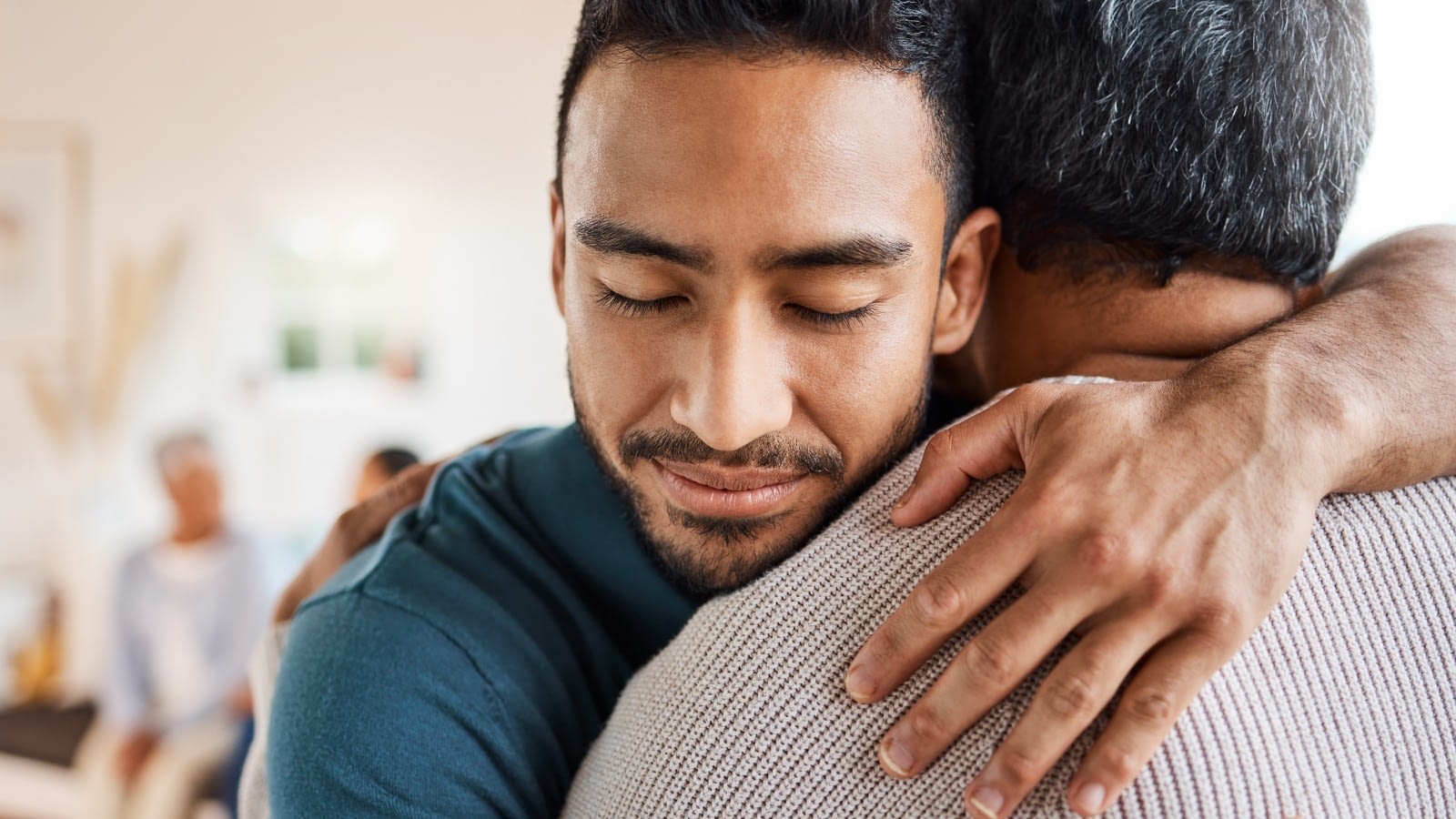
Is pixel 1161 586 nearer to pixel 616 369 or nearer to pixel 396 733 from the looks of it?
pixel 616 369

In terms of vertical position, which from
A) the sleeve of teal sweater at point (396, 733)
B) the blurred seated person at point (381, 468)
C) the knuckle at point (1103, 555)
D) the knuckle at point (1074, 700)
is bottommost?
the blurred seated person at point (381, 468)

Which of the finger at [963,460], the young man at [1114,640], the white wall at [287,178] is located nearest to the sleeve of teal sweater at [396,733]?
the young man at [1114,640]

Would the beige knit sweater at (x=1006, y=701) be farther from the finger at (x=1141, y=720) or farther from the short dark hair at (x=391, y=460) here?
the short dark hair at (x=391, y=460)

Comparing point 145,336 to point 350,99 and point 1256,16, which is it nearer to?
point 350,99

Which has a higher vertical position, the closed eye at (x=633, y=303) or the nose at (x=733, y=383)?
the closed eye at (x=633, y=303)

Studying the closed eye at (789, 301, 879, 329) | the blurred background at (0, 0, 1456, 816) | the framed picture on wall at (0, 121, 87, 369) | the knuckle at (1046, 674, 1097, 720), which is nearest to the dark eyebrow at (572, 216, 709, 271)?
the closed eye at (789, 301, 879, 329)

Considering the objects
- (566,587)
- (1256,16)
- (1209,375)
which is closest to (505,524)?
(566,587)

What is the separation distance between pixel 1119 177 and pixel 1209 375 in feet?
0.84

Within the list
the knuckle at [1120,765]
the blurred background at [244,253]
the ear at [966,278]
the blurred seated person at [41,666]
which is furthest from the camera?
the blurred background at [244,253]

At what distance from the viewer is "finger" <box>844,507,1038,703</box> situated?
0.76 m

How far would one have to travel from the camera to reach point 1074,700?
0.72m

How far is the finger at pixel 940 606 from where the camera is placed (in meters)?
0.76

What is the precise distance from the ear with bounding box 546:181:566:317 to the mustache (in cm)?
20

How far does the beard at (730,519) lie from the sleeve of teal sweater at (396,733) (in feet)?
0.70
